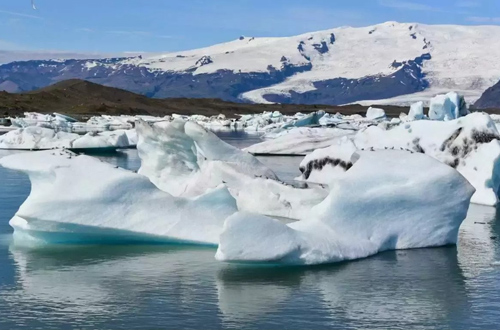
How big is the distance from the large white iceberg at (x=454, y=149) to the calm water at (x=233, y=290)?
4800 mm

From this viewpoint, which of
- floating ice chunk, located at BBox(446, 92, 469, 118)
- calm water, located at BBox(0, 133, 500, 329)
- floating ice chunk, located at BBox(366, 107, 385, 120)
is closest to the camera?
calm water, located at BBox(0, 133, 500, 329)

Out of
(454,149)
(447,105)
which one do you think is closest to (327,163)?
(454,149)

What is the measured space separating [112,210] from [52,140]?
19435mm

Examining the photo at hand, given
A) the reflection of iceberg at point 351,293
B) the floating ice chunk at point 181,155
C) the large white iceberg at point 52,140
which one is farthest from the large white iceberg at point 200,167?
the large white iceberg at point 52,140

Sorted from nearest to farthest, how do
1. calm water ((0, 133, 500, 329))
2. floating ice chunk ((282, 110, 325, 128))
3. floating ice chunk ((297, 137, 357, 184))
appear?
calm water ((0, 133, 500, 329)) < floating ice chunk ((297, 137, 357, 184)) < floating ice chunk ((282, 110, 325, 128))

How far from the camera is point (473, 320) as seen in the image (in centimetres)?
776

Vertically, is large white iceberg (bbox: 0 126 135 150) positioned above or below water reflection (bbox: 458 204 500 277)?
above

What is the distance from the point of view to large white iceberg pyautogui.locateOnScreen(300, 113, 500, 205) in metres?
15.9

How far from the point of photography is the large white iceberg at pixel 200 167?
44.3 feet

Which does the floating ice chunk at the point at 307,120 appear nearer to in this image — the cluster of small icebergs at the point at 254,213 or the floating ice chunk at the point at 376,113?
the floating ice chunk at the point at 376,113

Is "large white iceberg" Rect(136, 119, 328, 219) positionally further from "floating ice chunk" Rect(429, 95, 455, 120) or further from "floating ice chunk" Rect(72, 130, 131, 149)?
"floating ice chunk" Rect(429, 95, 455, 120)

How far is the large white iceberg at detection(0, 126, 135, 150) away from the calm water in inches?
703

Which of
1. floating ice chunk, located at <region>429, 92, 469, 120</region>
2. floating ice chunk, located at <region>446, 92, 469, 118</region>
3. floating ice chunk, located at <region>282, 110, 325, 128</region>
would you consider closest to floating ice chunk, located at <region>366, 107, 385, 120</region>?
floating ice chunk, located at <region>282, 110, 325, 128</region>

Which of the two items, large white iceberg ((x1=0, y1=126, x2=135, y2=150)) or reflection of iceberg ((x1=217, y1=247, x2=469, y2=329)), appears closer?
reflection of iceberg ((x1=217, y1=247, x2=469, y2=329))
